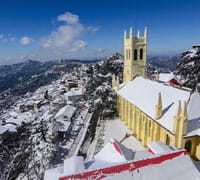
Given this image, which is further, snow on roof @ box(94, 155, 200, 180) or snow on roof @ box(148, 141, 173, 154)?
snow on roof @ box(148, 141, 173, 154)

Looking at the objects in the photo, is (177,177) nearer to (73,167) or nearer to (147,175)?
(147,175)

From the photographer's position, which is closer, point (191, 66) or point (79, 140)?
point (191, 66)

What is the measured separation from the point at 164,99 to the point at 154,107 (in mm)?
1521

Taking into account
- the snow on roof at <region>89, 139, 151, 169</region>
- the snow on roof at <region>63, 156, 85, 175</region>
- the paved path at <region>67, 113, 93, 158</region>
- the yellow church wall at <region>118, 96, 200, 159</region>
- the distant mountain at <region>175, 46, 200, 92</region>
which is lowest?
the paved path at <region>67, 113, 93, 158</region>

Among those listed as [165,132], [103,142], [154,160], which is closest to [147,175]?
[154,160]

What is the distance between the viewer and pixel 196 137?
14.0 m

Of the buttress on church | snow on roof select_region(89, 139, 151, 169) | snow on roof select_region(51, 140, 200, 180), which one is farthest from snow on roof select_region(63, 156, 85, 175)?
the buttress on church

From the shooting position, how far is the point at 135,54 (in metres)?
26.6

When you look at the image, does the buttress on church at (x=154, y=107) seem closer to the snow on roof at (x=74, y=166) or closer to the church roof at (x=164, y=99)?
the church roof at (x=164, y=99)

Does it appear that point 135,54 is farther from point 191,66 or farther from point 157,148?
point 157,148

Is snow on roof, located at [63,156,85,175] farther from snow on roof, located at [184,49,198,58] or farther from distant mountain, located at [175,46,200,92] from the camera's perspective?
snow on roof, located at [184,49,198,58]

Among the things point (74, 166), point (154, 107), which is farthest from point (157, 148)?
point (154, 107)

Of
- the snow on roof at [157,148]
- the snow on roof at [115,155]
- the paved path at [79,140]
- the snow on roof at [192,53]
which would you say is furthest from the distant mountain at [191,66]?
the paved path at [79,140]

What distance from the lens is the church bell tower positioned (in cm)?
2603
